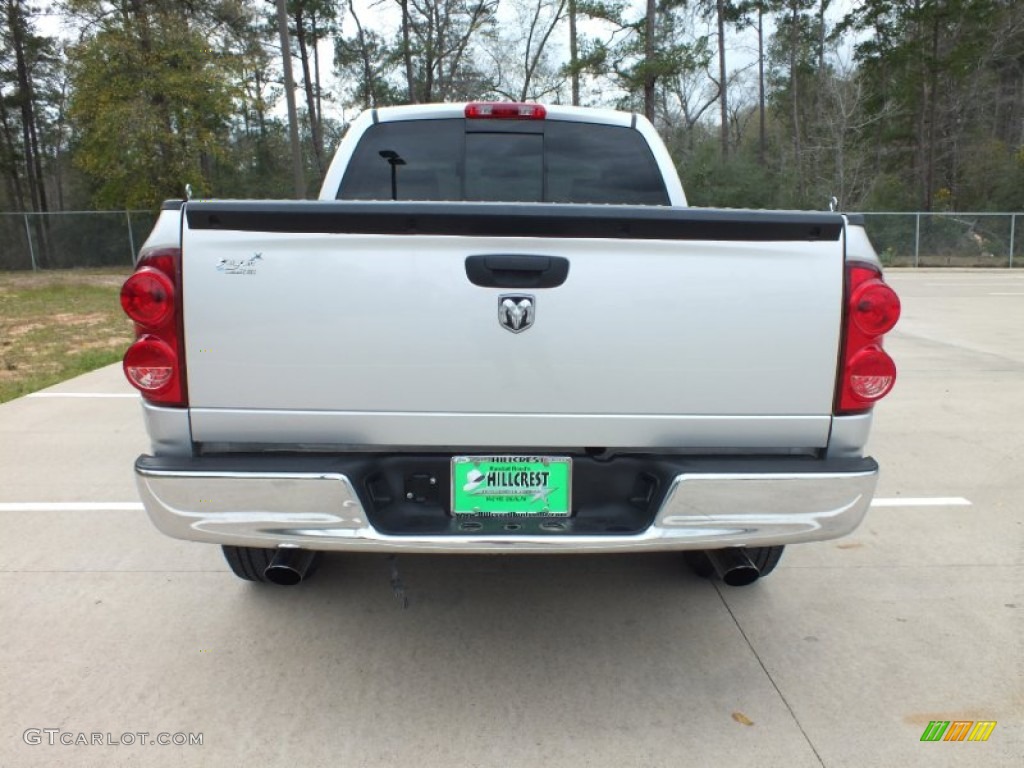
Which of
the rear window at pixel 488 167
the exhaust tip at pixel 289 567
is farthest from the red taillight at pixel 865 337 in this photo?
the exhaust tip at pixel 289 567

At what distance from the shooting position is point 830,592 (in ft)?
11.0

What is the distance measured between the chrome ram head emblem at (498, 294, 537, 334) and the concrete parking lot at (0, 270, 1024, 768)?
1.27m

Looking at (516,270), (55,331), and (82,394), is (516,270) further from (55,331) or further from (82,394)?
(55,331)

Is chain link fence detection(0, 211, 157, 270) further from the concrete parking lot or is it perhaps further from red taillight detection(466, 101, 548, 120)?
red taillight detection(466, 101, 548, 120)

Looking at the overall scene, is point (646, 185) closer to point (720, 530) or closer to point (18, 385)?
point (720, 530)

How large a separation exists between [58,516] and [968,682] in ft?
14.1

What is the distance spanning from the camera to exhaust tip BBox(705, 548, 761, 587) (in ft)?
10.3

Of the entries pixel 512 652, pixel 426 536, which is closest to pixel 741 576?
pixel 512 652

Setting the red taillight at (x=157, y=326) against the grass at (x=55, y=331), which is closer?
the red taillight at (x=157, y=326)


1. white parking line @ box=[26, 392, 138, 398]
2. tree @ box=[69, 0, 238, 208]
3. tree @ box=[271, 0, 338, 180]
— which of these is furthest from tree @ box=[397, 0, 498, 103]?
white parking line @ box=[26, 392, 138, 398]

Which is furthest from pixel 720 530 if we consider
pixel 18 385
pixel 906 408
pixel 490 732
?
pixel 18 385

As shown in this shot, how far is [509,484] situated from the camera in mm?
2402

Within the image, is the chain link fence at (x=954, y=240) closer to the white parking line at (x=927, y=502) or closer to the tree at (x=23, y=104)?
the white parking line at (x=927, y=502)

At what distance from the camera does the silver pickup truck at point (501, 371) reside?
2.24 meters
